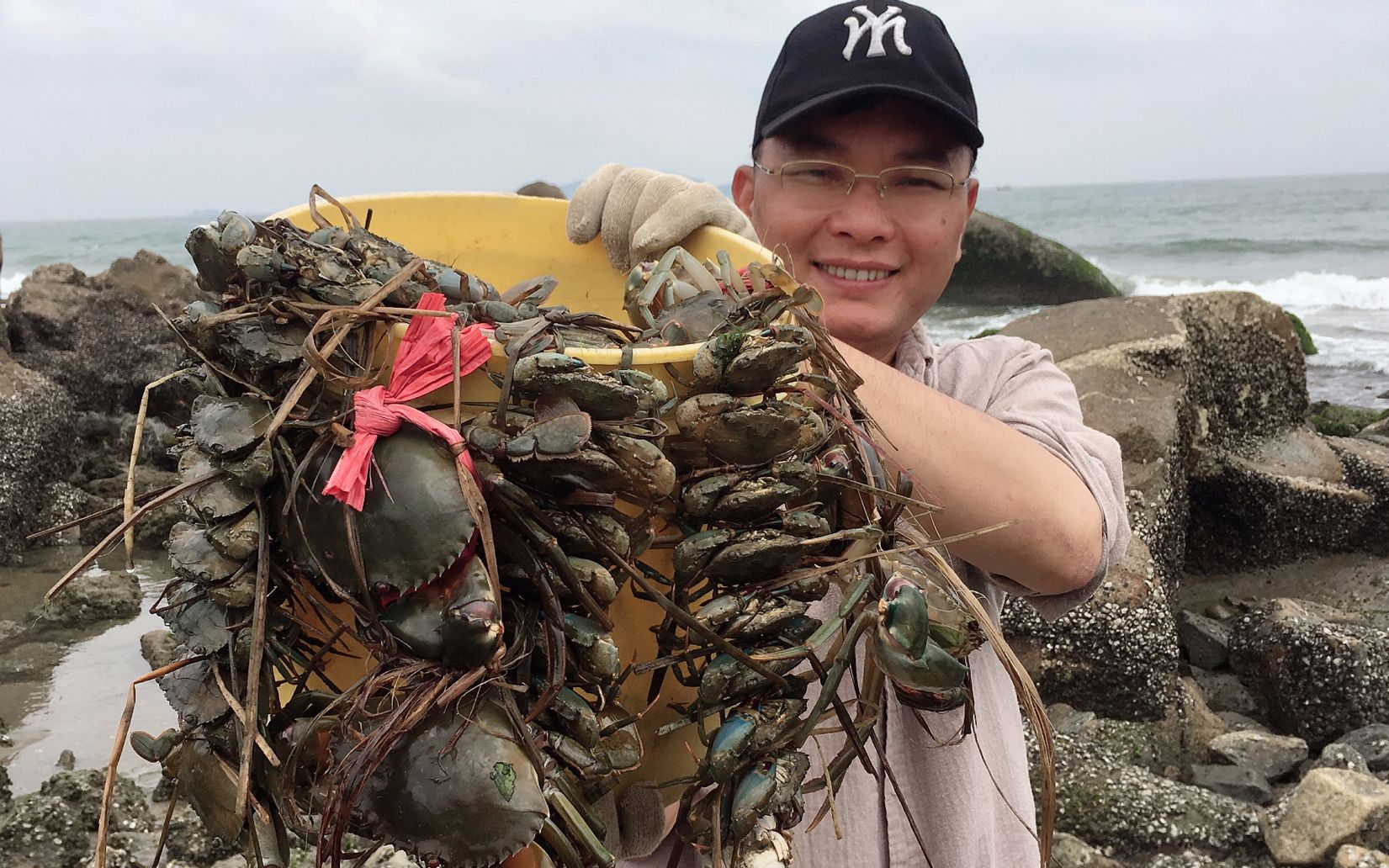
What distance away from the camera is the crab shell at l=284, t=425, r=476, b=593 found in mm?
827

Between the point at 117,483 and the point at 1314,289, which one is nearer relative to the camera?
the point at 117,483

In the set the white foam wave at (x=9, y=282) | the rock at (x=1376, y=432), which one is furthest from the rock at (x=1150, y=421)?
the white foam wave at (x=9, y=282)

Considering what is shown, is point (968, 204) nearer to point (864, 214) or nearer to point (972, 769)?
point (864, 214)

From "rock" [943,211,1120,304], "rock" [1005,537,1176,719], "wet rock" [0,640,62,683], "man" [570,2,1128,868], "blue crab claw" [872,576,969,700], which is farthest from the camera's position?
"rock" [943,211,1120,304]

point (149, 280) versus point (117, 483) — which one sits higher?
point (149, 280)

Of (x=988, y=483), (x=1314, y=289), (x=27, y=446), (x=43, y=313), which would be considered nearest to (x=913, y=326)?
(x=988, y=483)

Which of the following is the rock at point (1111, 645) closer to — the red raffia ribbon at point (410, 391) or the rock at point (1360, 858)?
the rock at point (1360, 858)

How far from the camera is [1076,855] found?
353 centimetres

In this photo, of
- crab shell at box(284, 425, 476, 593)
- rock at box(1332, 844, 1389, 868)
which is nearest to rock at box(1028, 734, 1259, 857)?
rock at box(1332, 844, 1389, 868)

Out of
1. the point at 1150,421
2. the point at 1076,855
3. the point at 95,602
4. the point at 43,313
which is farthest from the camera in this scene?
the point at 43,313

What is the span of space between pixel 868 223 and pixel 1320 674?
4114 millimetres

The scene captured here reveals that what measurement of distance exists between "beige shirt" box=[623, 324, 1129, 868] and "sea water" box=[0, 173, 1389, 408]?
34.6ft

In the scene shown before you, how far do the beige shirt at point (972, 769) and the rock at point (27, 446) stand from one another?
5.87 m

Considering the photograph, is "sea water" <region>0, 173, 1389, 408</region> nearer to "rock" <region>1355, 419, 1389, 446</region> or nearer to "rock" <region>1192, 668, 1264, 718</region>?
"rock" <region>1355, 419, 1389, 446</region>
